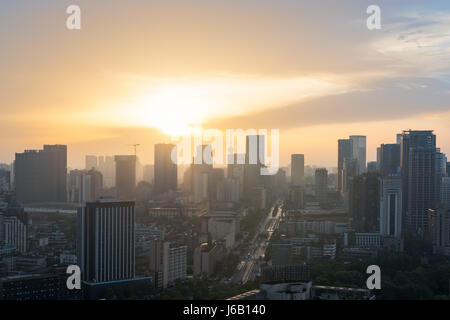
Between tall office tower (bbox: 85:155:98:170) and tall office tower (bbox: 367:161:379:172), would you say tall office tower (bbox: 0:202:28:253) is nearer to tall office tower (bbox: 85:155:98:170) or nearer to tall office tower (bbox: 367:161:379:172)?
tall office tower (bbox: 85:155:98:170)

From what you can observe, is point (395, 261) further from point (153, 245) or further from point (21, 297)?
point (21, 297)

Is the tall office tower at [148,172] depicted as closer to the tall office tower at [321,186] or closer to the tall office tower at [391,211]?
the tall office tower at [321,186]

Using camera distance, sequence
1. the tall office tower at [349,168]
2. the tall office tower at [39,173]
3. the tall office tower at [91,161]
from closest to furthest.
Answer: the tall office tower at [349,168]
the tall office tower at [39,173]
the tall office tower at [91,161]


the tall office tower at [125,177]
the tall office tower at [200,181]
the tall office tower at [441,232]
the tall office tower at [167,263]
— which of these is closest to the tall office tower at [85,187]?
the tall office tower at [125,177]

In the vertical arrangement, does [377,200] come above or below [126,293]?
above

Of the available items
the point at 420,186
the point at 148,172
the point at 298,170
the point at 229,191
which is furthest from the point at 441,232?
the point at 148,172

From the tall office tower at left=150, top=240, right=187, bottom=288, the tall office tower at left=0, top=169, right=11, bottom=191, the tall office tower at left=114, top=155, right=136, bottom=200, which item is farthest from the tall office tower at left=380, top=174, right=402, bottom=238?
the tall office tower at left=0, top=169, right=11, bottom=191
